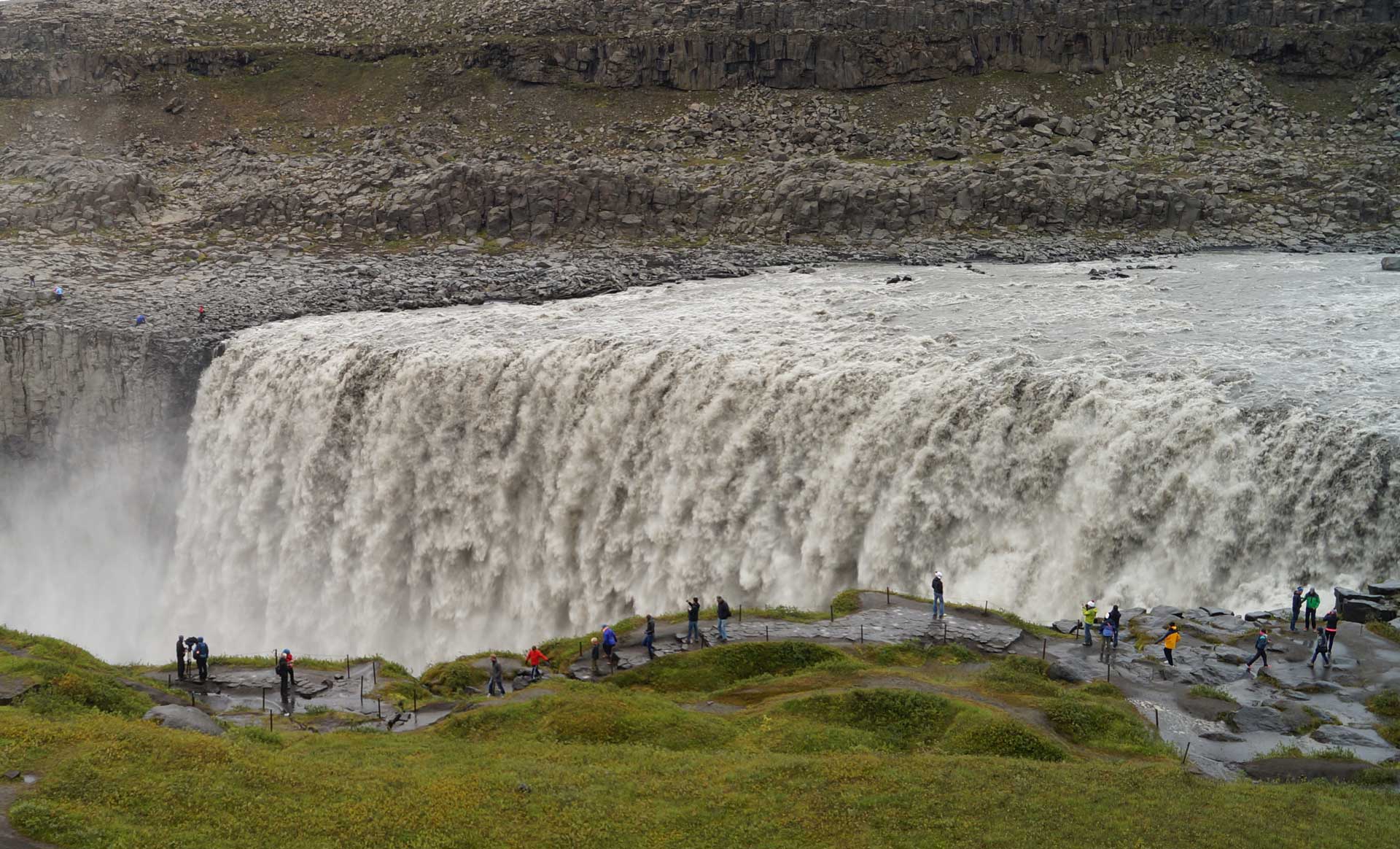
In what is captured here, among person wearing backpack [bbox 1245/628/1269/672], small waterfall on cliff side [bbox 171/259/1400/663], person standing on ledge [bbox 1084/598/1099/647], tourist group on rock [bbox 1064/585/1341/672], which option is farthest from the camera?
small waterfall on cliff side [bbox 171/259/1400/663]

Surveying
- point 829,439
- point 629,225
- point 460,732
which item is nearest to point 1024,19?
point 629,225

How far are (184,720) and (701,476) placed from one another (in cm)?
2215

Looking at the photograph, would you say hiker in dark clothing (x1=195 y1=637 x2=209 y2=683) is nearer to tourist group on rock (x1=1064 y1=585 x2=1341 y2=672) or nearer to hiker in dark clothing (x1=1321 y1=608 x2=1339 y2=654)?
tourist group on rock (x1=1064 y1=585 x2=1341 y2=672)

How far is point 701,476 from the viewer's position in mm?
45594

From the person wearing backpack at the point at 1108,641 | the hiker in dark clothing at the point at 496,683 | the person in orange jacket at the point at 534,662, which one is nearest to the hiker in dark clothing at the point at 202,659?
the hiker in dark clothing at the point at 496,683

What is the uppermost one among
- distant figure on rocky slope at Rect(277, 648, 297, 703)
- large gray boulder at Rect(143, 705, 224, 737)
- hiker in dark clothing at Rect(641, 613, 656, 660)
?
hiker in dark clothing at Rect(641, 613, 656, 660)

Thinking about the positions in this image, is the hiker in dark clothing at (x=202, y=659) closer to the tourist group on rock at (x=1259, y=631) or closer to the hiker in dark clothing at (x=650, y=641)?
the hiker in dark clothing at (x=650, y=641)

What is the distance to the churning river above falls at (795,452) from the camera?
3612cm

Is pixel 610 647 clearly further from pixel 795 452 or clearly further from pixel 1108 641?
pixel 795 452

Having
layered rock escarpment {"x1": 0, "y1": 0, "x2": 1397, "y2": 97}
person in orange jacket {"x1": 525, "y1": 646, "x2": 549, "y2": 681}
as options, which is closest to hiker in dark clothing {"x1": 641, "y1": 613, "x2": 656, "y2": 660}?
person in orange jacket {"x1": 525, "y1": 646, "x2": 549, "y2": 681}

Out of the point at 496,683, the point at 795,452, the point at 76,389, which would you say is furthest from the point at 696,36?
the point at 496,683

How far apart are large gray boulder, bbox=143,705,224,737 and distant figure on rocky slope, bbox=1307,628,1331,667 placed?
2510cm

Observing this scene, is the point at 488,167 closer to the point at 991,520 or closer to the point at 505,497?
the point at 505,497

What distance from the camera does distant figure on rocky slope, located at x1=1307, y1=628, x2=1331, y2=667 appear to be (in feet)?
91.8
